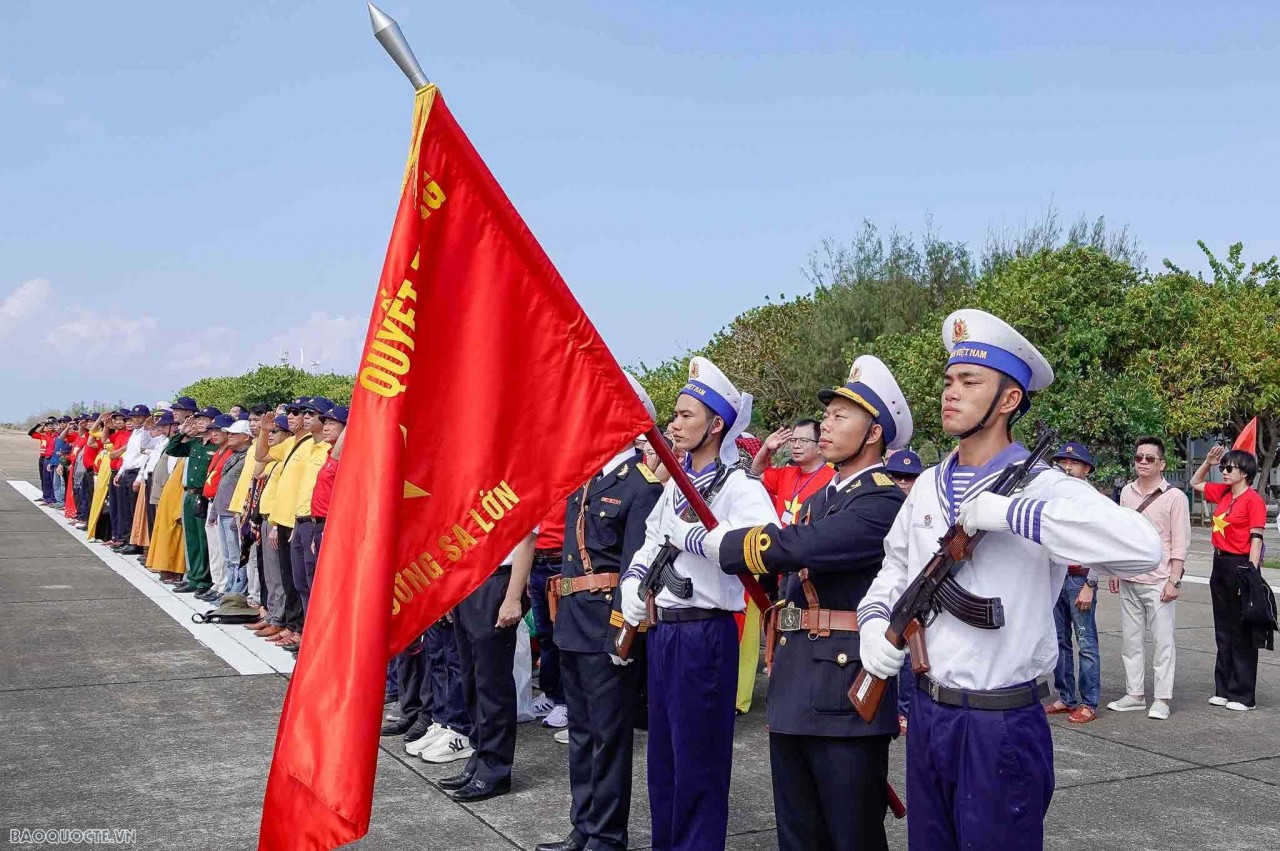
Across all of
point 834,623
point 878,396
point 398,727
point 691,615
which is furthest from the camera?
point 398,727

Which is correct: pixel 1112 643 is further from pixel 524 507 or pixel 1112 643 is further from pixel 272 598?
pixel 524 507

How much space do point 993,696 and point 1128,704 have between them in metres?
5.88

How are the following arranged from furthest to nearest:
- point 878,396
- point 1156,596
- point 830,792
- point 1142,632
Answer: point 1142,632 < point 1156,596 < point 878,396 < point 830,792

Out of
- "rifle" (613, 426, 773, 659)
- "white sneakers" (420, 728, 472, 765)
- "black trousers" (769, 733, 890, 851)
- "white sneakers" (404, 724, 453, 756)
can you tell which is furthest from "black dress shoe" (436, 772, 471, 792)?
"black trousers" (769, 733, 890, 851)

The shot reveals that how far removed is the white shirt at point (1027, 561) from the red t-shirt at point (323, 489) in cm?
588

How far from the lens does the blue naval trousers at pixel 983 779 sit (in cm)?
315

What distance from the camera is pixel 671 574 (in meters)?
4.72

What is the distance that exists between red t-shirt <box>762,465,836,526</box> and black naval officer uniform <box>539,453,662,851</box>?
283 centimetres

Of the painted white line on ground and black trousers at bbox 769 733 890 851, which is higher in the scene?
black trousers at bbox 769 733 890 851

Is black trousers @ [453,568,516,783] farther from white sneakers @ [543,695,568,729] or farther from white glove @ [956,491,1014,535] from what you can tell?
white glove @ [956,491,1014,535]

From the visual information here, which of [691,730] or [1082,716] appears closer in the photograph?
[691,730]

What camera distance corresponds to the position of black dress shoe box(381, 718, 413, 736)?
734 cm

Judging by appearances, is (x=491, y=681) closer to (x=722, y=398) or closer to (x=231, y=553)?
(x=722, y=398)

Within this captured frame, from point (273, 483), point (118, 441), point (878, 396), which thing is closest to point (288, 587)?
point (273, 483)
